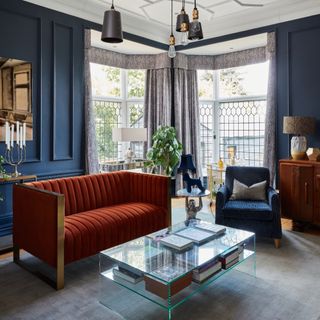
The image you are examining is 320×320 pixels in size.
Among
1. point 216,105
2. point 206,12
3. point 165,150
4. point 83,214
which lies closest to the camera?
point 83,214

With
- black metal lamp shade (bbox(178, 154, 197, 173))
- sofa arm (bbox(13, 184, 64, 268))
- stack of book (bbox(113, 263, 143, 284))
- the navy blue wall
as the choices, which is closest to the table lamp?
the navy blue wall

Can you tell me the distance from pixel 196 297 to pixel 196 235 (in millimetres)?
504

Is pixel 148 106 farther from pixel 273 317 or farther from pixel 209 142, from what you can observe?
pixel 273 317

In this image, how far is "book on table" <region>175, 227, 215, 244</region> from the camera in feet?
8.70

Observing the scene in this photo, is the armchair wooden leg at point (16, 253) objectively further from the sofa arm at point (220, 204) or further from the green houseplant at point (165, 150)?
the green houseplant at point (165, 150)

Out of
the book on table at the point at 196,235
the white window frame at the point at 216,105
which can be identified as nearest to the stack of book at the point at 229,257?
the book on table at the point at 196,235

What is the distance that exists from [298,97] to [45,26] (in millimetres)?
3766

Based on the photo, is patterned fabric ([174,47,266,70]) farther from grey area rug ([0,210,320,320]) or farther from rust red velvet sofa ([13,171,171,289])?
grey area rug ([0,210,320,320])

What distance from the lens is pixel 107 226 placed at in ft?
10.1

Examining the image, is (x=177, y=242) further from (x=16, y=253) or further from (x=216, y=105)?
(x=216, y=105)

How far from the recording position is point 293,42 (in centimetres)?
474

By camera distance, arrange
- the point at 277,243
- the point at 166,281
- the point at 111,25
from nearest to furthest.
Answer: the point at 166,281 < the point at 111,25 < the point at 277,243

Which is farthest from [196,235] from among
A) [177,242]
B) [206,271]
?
[206,271]

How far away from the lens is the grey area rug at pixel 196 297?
225 cm
